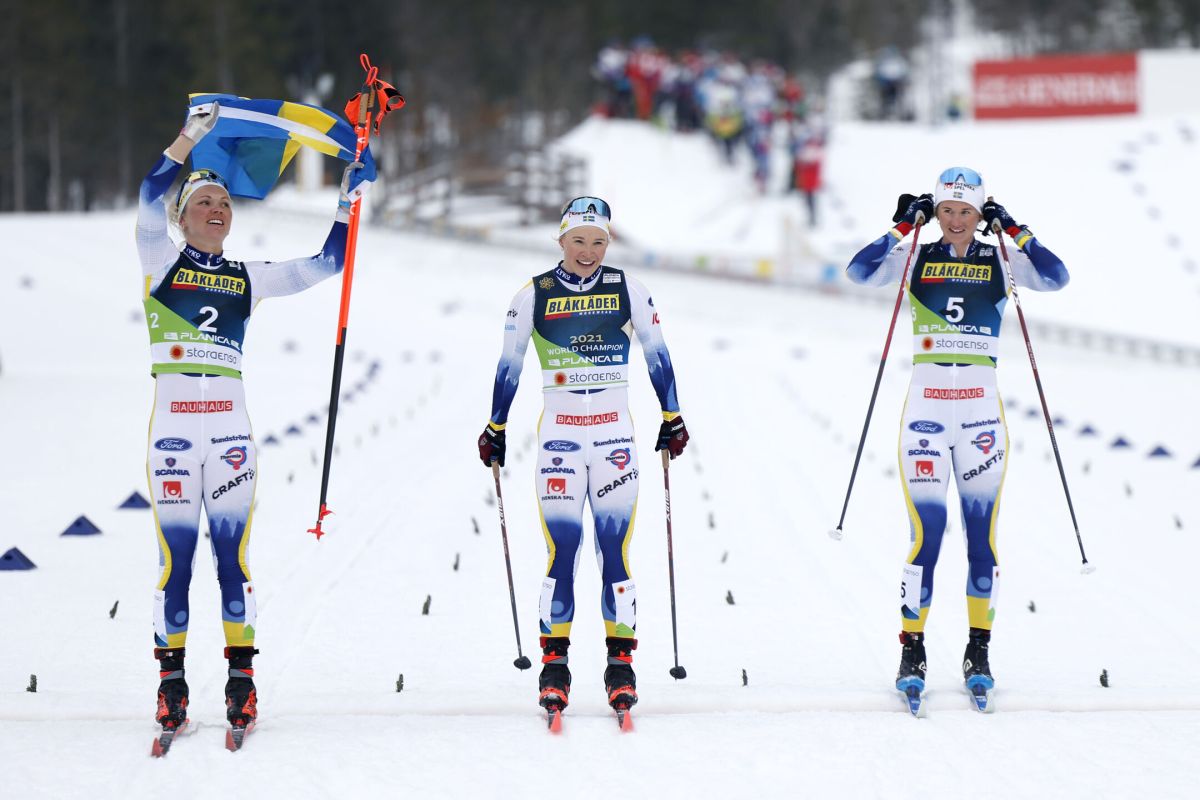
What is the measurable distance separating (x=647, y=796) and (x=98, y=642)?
3407 mm

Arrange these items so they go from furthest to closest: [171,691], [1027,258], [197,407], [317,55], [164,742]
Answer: [317,55], [1027,258], [197,407], [171,691], [164,742]

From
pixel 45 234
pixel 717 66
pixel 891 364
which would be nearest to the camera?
pixel 891 364

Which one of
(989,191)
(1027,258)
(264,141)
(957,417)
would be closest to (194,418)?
(264,141)

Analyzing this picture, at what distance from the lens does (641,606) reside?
26.7 ft

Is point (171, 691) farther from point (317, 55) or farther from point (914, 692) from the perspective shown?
point (317, 55)

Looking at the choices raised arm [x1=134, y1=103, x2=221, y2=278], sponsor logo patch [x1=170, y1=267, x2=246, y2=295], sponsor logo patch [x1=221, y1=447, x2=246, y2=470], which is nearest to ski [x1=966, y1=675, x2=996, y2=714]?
sponsor logo patch [x1=221, y1=447, x2=246, y2=470]

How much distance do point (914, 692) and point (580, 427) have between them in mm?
1821

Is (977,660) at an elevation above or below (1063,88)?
below

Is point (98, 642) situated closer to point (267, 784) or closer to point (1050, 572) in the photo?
point (267, 784)

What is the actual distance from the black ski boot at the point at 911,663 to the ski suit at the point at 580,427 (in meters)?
1.19

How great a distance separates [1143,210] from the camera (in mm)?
32688

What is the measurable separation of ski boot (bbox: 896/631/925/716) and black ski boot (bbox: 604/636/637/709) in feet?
3.80

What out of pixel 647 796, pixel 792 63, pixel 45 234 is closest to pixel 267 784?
pixel 647 796

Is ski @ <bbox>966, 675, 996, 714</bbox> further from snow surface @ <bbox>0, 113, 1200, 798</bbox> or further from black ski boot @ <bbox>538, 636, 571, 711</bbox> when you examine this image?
black ski boot @ <bbox>538, 636, 571, 711</bbox>
